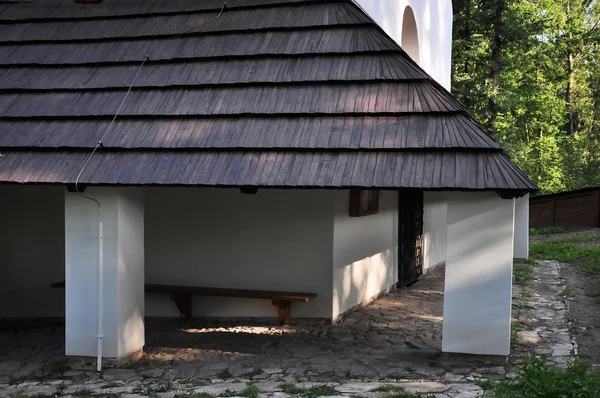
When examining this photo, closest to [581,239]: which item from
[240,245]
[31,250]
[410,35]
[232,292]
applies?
[410,35]

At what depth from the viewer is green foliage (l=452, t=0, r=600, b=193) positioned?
20.7 m

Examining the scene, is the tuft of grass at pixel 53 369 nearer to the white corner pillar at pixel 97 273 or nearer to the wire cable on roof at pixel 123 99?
the white corner pillar at pixel 97 273

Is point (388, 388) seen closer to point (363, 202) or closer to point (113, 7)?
point (363, 202)

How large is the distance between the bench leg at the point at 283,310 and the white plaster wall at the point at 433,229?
17.1 ft

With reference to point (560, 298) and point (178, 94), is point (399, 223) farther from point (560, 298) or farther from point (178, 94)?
point (178, 94)

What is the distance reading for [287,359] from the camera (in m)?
6.46

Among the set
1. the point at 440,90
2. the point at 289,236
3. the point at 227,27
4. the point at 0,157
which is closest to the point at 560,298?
the point at 289,236

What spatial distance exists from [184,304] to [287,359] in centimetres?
214

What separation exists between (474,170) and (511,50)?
18.1 m

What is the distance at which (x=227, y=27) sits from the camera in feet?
23.9

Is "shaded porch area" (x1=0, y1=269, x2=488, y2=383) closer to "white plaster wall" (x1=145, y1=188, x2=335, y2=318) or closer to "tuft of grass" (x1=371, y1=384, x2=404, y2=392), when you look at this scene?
"white plaster wall" (x1=145, y1=188, x2=335, y2=318)

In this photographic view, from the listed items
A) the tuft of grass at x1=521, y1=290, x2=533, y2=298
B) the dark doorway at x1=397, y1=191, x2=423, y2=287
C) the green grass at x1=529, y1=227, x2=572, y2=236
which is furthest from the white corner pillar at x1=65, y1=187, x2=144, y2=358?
the green grass at x1=529, y1=227, x2=572, y2=236

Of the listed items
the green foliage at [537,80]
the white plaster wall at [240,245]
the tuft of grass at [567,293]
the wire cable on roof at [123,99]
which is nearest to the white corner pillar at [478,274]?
the white plaster wall at [240,245]

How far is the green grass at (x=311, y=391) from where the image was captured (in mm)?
5039
